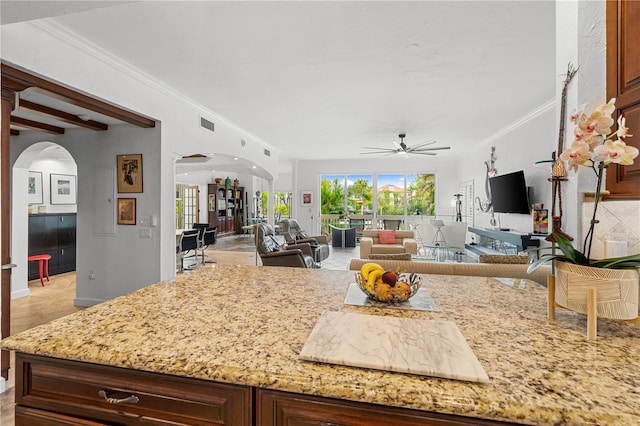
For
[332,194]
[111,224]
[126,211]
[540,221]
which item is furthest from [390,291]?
[332,194]

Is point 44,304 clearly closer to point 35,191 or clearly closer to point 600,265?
point 35,191

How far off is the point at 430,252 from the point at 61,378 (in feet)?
25.3

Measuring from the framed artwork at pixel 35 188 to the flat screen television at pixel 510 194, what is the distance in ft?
29.0

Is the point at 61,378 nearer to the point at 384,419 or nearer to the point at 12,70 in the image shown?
the point at 384,419

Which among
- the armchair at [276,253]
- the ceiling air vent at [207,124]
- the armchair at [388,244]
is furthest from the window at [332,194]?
the ceiling air vent at [207,124]

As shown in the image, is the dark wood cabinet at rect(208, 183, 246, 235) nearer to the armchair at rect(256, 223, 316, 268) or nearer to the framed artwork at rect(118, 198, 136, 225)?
the armchair at rect(256, 223, 316, 268)

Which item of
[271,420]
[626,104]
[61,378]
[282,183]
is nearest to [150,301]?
[61,378]

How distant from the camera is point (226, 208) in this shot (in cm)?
1221

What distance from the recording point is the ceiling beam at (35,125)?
371cm

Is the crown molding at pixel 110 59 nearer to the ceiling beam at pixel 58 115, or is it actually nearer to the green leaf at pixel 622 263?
the ceiling beam at pixel 58 115

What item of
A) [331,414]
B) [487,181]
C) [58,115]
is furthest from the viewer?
[487,181]

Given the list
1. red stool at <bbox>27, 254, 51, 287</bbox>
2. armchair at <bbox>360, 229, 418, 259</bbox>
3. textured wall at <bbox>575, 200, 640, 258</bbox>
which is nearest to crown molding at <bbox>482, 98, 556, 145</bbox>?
armchair at <bbox>360, 229, 418, 259</bbox>

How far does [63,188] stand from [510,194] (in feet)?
29.0

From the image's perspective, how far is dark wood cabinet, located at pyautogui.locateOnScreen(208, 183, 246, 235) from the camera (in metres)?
11.6
